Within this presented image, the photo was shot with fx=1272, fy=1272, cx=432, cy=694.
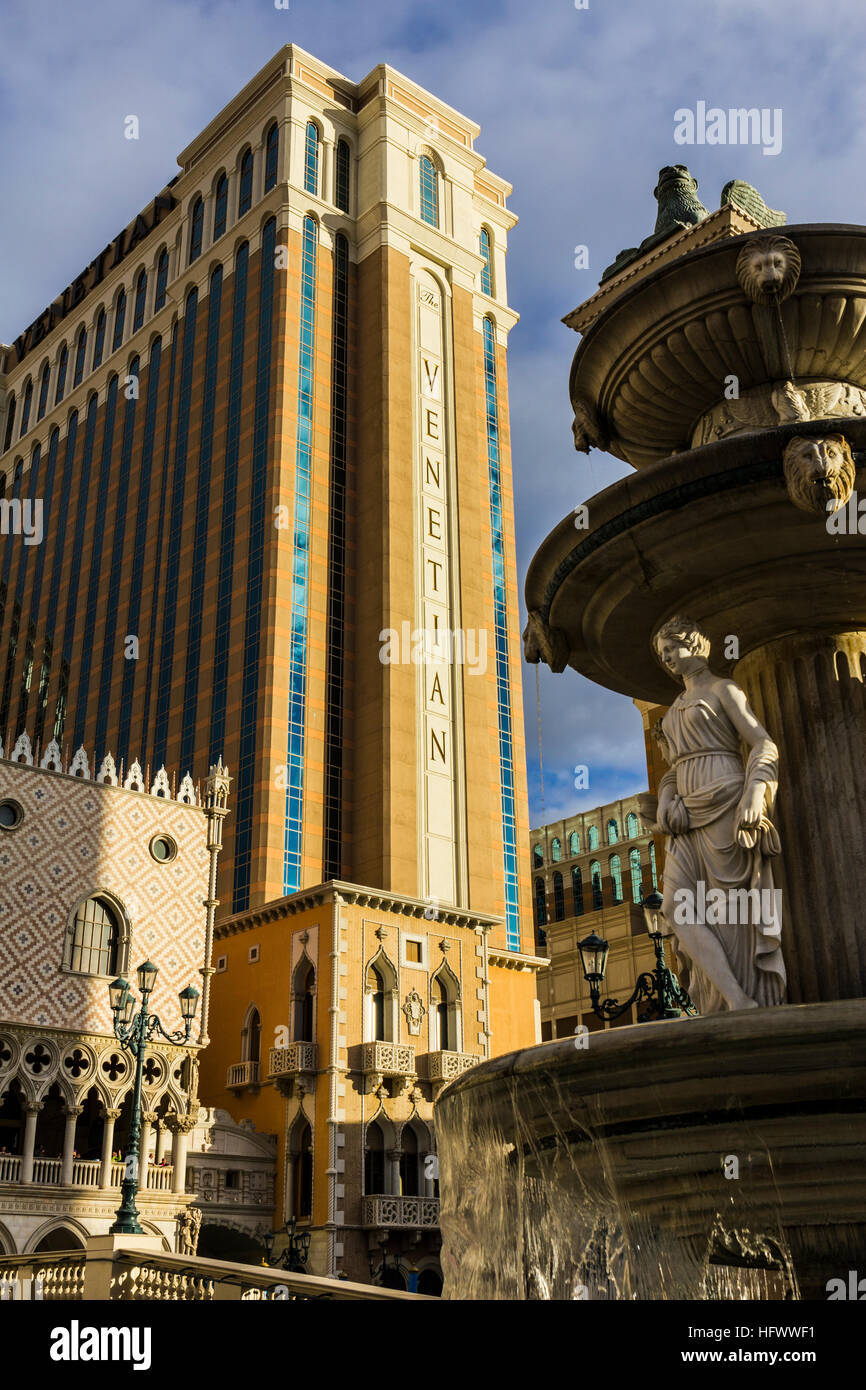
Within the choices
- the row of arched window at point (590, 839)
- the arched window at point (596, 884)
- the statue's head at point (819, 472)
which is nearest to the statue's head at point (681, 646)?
the statue's head at point (819, 472)

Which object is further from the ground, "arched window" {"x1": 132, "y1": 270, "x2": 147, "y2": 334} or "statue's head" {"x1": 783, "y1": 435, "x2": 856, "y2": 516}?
"arched window" {"x1": 132, "y1": 270, "x2": 147, "y2": 334}

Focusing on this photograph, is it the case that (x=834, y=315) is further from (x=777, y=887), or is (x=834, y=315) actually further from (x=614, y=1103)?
(x=614, y=1103)

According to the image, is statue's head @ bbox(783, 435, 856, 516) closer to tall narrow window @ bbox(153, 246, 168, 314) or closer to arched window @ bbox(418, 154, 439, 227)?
arched window @ bbox(418, 154, 439, 227)

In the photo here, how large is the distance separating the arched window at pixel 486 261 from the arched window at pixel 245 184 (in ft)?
42.2

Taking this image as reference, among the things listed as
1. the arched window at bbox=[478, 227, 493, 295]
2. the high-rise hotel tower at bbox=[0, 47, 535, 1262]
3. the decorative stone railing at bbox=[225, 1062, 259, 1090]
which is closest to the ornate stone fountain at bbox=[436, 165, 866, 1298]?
the decorative stone railing at bbox=[225, 1062, 259, 1090]

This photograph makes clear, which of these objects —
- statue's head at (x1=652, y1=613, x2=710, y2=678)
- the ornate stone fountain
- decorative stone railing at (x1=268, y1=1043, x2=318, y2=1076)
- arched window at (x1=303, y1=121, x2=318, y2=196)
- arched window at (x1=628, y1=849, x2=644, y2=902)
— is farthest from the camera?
arched window at (x1=303, y1=121, x2=318, y2=196)

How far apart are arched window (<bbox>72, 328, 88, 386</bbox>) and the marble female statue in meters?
78.5

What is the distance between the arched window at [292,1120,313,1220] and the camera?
37.2m

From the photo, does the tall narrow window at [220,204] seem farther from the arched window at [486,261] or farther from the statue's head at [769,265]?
the statue's head at [769,265]

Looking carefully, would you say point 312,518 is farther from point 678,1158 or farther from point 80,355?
point 678,1158

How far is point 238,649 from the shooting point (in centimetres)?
5650

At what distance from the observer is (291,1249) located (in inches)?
1367

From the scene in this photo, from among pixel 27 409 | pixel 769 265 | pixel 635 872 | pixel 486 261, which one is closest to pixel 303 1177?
pixel 635 872

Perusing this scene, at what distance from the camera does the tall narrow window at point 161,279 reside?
7304cm
